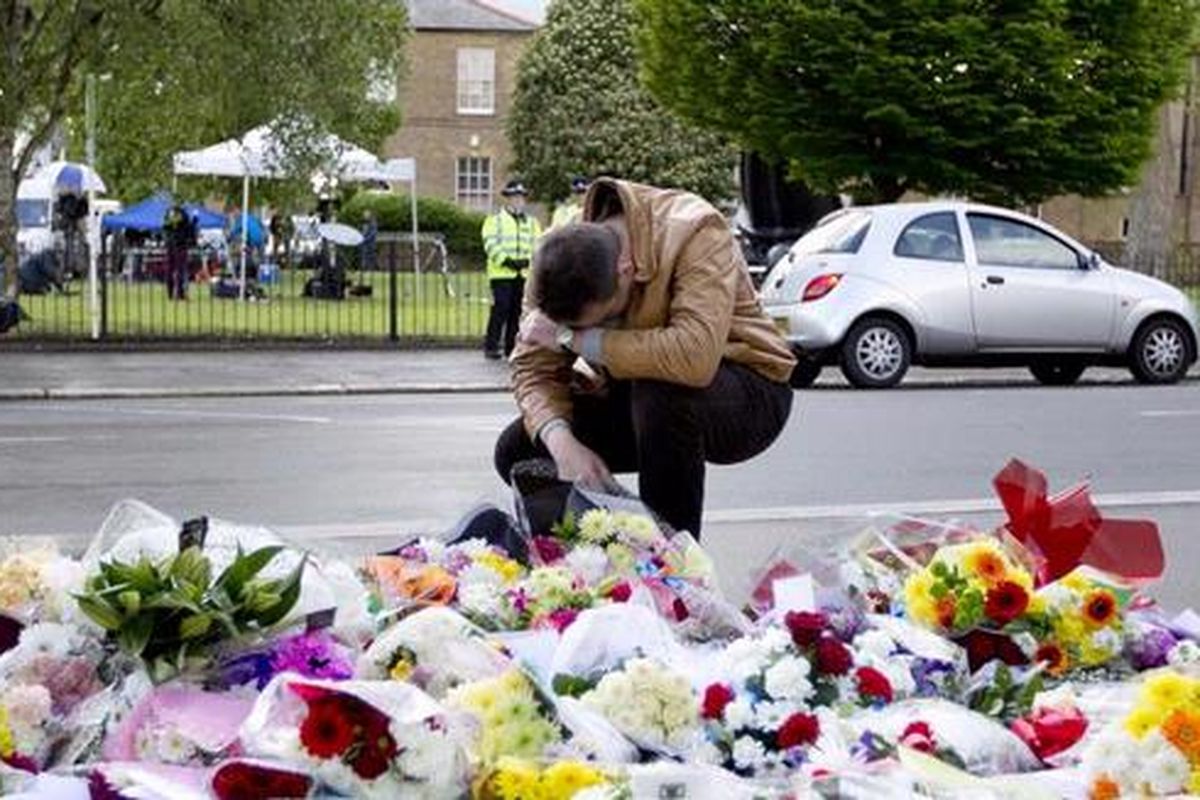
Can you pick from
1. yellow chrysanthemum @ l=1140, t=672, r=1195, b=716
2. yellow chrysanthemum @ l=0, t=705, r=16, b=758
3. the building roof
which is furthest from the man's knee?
the building roof

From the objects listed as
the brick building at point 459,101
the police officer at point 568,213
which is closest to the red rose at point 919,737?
the police officer at point 568,213

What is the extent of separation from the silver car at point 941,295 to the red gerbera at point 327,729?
50.4 ft

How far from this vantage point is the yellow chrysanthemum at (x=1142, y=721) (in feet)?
12.3

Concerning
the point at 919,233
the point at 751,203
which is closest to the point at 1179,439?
the point at 919,233

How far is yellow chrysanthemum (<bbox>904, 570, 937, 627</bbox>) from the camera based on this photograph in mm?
4750

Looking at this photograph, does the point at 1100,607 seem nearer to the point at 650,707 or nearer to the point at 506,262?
the point at 650,707

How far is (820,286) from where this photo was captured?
18.8 meters

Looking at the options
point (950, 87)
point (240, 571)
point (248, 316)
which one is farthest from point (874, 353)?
point (240, 571)

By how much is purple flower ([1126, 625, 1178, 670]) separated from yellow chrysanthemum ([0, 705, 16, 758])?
2.46 m

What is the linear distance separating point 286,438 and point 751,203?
19.9m

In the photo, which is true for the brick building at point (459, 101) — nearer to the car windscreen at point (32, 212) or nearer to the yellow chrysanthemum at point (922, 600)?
the car windscreen at point (32, 212)

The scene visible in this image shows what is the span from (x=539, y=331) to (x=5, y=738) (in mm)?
2686

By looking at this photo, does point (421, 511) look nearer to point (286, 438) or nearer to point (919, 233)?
point (286, 438)

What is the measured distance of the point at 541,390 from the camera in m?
6.39
